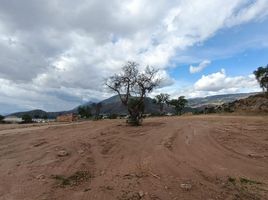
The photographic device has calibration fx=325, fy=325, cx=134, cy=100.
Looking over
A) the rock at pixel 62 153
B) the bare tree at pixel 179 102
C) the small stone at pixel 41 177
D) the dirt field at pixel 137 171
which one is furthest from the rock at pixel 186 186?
the bare tree at pixel 179 102

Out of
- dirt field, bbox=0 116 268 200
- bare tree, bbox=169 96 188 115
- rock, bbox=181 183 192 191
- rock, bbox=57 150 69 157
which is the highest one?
bare tree, bbox=169 96 188 115

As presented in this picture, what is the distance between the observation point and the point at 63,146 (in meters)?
12.6

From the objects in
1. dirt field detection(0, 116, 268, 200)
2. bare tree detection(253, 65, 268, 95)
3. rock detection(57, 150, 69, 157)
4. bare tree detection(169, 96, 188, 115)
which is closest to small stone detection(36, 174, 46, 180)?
dirt field detection(0, 116, 268, 200)

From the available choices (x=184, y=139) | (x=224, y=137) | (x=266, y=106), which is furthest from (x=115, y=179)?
(x=266, y=106)

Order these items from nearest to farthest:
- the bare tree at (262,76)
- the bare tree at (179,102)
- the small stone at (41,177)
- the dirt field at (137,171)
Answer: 1. the dirt field at (137,171)
2. the small stone at (41,177)
3. the bare tree at (262,76)
4. the bare tree at (179,102)

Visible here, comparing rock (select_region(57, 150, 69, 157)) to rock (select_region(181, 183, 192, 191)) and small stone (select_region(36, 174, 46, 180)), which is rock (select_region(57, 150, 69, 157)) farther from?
rock (select_region(181, 183, 192, 191))

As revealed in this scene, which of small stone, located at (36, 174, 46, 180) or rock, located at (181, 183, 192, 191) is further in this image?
small stone, located at (36, 174, 46, 180)

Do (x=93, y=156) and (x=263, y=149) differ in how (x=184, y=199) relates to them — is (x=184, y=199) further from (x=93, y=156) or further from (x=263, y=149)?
(x=263, y=149)

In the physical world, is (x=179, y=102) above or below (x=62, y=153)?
above

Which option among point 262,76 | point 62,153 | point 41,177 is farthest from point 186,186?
point 262,76

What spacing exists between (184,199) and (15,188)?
12.5ft

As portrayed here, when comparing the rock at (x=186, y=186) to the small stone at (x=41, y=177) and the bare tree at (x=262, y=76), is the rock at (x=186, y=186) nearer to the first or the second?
the small stone at (x=41, y=177)

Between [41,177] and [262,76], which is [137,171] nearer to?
[41,177]

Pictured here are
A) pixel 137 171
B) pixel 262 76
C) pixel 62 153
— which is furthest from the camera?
pixel 262 76
